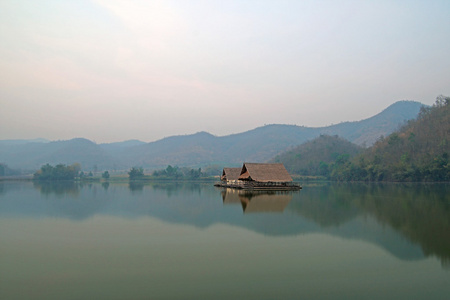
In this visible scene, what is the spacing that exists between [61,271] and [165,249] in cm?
284

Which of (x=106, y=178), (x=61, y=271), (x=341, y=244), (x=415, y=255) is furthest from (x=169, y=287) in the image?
(x=106, y=178)

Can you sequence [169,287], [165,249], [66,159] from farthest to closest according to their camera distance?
[66,159], [165,249], [169,287]

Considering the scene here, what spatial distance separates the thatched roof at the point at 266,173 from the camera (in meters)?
36.7

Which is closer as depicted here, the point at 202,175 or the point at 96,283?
the point at 96,283

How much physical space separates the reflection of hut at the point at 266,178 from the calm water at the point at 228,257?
20536 mm

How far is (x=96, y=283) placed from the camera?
22.8 feet

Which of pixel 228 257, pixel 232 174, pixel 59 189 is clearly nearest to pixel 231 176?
pixel 232 174

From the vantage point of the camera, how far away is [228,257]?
29.1ft

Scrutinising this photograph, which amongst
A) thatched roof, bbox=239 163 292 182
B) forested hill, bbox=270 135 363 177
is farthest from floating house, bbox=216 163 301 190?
forested hill, bbox=270 135 363 177

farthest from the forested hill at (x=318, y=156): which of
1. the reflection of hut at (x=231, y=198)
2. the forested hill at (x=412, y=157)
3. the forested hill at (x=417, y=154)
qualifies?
the reflection of hut at (x=231, y=198)

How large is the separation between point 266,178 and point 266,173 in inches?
31.6

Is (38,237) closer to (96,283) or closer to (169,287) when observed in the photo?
(96,283)

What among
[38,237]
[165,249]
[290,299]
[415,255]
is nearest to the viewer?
[290,299]

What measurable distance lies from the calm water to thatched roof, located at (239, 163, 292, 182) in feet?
69.2
